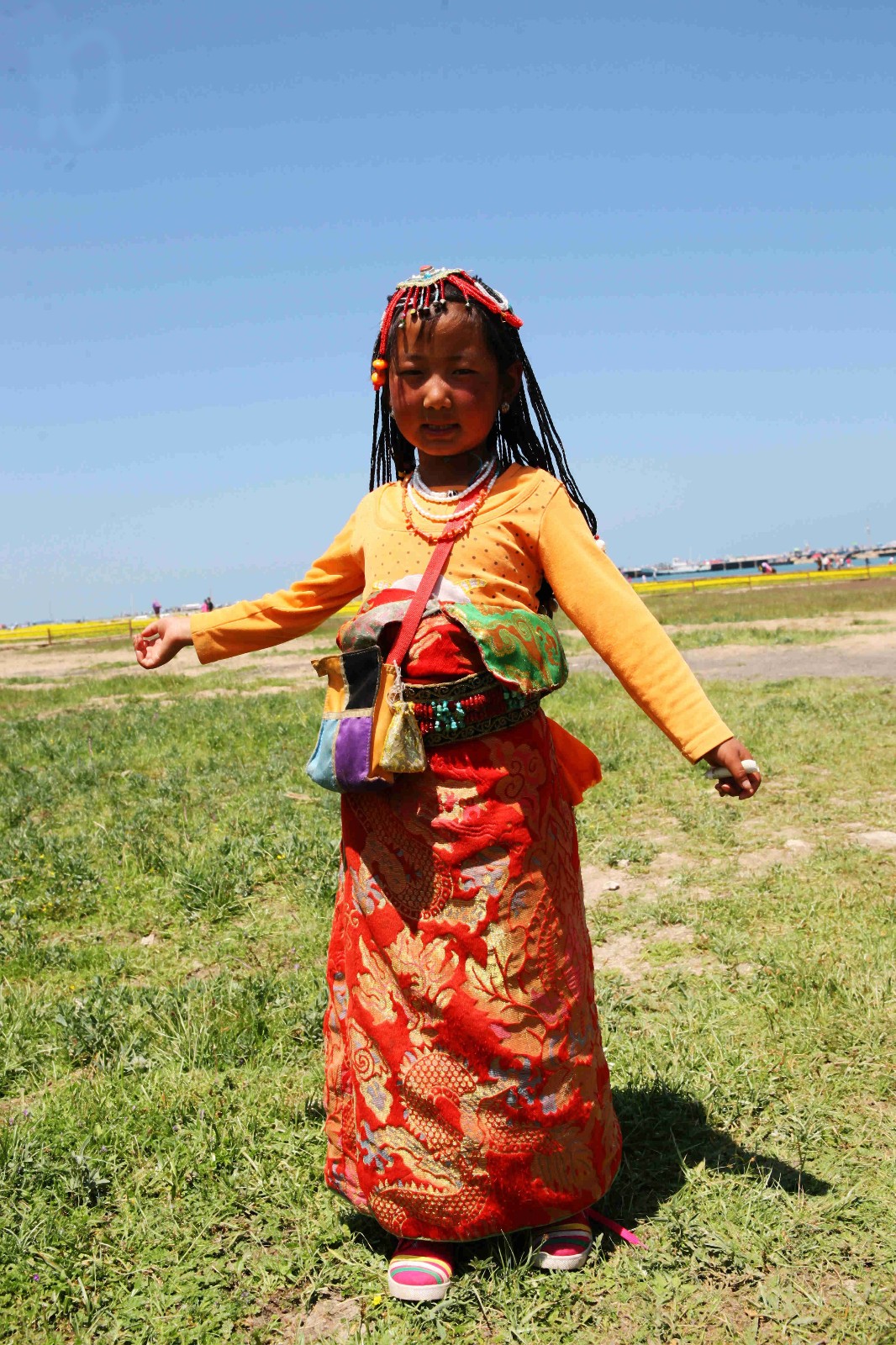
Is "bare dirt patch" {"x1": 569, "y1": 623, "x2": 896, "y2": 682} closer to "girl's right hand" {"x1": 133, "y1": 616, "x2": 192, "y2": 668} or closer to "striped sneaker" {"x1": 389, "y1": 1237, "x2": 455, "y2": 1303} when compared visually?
"girl's right hand" {"x1": 133, "y1": 616, "x2": 192, "y2": 668}

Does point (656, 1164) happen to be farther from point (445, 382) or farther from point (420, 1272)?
point (445, 382)

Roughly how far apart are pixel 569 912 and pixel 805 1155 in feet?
3.18

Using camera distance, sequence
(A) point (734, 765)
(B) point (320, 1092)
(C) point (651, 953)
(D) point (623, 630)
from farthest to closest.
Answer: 1. (C) point (651, 953)
2. (B) point (320, 1092)
3. (D) point (623, 630)
4. (A) point (734, 765)

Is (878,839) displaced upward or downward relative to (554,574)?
downward

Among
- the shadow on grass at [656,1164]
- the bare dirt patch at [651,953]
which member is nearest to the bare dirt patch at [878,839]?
the bare dirt patch at [651,953]

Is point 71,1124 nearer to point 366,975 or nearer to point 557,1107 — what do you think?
point 366,975

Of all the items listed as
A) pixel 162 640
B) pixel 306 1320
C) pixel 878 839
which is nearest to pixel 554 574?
pixel 162 640

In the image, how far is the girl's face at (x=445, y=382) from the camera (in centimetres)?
230

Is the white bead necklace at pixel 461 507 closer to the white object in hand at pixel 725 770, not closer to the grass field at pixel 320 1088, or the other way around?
the white object in hand at pixel 725 770

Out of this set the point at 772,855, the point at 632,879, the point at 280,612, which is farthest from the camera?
the point at 772,855

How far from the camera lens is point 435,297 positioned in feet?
7.62

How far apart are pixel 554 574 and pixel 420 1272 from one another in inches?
60.4

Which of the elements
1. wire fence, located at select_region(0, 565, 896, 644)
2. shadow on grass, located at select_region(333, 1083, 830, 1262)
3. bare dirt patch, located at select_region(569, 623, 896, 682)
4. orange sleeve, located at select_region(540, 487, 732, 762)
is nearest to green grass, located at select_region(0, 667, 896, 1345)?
shadow on grass, located at select_region(333, 1083, 830, 1262)

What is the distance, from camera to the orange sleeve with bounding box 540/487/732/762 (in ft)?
7.14
